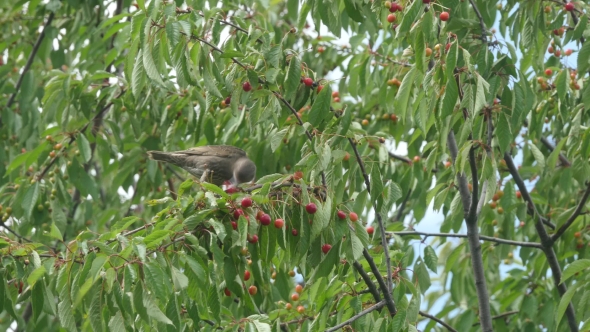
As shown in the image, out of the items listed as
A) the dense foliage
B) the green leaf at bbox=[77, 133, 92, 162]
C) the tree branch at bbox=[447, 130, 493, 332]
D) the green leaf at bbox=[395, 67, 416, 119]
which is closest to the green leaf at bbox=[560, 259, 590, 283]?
the dense foliage

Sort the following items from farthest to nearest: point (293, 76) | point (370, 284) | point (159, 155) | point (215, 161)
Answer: point (215, 161) < point (159, 155) < point (370, 284) < point (293, 76)

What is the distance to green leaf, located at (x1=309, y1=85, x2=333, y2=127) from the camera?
4.03 metres

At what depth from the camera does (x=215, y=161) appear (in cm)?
699

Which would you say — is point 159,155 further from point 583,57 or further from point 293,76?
point 583,57

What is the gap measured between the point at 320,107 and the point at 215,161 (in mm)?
3056

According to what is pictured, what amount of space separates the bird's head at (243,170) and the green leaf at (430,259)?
2334 mm

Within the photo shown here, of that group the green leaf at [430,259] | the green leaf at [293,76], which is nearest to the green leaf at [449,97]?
the green leaf at [293,76]

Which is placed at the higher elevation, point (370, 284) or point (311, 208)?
point (311, 208)

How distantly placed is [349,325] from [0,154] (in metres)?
4.53

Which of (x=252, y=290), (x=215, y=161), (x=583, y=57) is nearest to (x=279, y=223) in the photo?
(x=252, y=290)

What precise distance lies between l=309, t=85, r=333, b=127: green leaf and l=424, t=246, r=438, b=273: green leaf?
1401 millimetres

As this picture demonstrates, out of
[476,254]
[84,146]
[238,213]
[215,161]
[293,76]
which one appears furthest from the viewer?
[215,161]

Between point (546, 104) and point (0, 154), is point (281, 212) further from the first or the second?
point (0, 154)

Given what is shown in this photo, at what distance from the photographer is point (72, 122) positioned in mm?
6848
